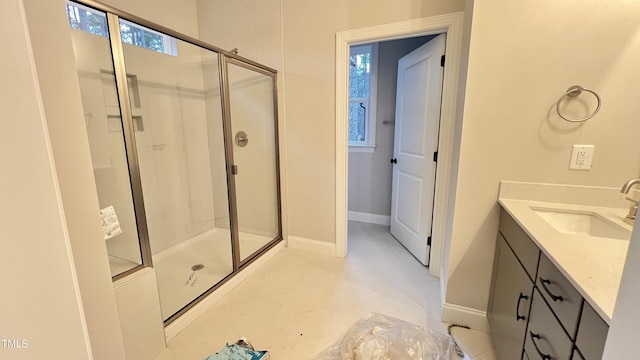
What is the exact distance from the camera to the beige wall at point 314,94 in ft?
7.06

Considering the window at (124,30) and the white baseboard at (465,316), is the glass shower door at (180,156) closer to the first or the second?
the window at (124,30)

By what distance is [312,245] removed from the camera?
270 centimetres

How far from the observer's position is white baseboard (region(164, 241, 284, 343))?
1605 mm

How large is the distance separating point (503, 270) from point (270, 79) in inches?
92.4

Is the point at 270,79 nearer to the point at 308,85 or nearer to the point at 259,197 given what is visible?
the point at 308,85

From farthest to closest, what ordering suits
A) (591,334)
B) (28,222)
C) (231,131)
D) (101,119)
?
(231,131), (101,119), (591,334), (28,222)

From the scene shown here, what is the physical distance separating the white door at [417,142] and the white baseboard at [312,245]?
0.82 metres

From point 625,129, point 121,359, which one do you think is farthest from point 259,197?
point 625,129

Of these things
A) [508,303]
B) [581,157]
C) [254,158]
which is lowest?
[508,303]

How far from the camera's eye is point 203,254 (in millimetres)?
2537

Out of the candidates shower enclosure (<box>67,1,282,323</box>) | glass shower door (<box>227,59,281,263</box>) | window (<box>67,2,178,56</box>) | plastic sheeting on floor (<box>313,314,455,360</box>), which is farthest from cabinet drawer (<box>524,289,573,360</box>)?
window (<box>67,2,178,56</box>)

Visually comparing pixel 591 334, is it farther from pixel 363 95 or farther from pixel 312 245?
pixel 363 95

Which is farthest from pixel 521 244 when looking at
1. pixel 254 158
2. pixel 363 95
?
pixel 363 95

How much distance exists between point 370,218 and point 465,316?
188 cm
